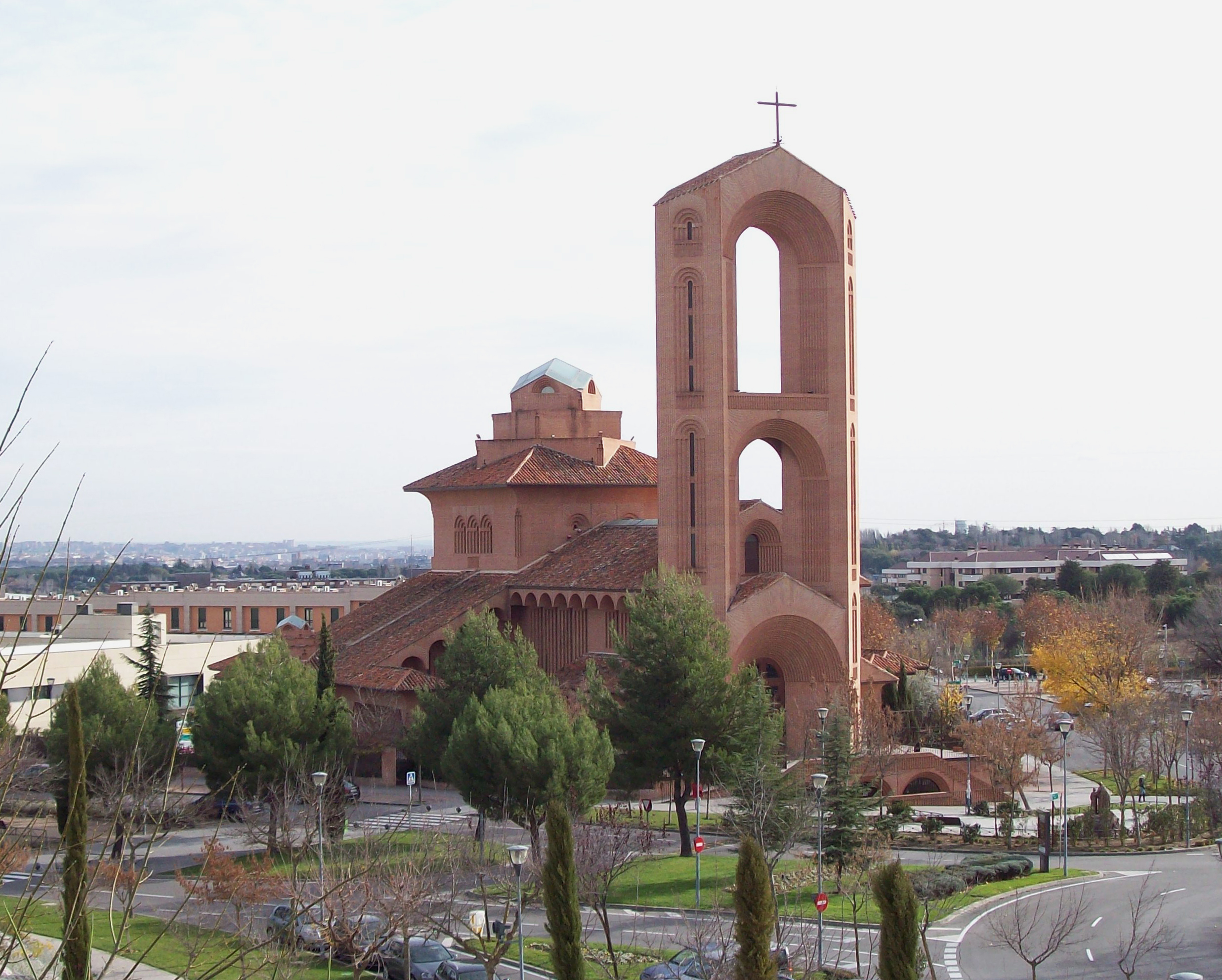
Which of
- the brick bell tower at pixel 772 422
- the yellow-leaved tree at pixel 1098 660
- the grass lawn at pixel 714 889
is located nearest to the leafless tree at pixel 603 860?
the grass lawn at pixel 714 889

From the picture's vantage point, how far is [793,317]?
43.6 m

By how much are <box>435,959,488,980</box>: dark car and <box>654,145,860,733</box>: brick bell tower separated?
1861 centimetres

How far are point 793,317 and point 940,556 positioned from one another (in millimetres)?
119745

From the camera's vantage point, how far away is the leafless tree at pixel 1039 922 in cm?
2184

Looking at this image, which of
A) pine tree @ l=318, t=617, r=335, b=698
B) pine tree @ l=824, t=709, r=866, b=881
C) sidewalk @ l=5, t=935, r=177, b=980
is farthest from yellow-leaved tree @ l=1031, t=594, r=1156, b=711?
sidewalk @ l=5, t=935, r=177, b=980

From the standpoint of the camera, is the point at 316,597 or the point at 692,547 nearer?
the point at 692,547

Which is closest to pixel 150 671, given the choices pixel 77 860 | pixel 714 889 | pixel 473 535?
pixel 473 535

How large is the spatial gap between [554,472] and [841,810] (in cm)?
2285

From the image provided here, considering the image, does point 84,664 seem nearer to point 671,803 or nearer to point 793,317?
point 671,803

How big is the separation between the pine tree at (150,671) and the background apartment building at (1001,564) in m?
97.7

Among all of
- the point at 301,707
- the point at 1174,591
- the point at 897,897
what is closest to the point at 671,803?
the point at 301,707

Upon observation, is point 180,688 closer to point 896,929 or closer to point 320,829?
point 320,829

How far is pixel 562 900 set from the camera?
63.4ft

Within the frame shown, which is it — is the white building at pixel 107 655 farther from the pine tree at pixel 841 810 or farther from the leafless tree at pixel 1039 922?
the leafless tree at pixel 1039 922
